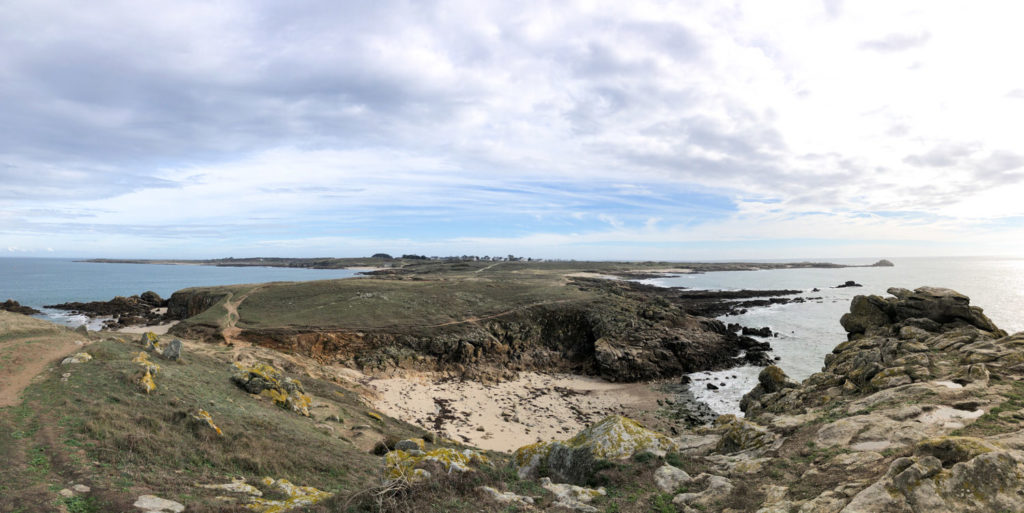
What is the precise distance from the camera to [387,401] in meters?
27.7

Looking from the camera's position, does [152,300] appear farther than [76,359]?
Yes

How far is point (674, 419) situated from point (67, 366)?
32.7 meters

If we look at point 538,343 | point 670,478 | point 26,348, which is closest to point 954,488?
point 670,478

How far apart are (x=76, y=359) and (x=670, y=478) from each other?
75.7 ft

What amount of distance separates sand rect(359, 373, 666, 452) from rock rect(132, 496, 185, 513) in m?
16.2

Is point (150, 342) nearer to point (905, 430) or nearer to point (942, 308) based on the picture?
point (905, 430)

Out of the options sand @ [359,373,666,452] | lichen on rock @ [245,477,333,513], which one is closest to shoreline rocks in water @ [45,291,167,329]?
sand @ [359,373,666,452]

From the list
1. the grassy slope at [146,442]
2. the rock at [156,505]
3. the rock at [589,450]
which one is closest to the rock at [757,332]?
the rock at [589,450]

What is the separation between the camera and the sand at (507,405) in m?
25.0

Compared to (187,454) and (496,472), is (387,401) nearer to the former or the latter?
(187,454)

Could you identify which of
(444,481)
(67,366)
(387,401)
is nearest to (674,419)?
(387,401)

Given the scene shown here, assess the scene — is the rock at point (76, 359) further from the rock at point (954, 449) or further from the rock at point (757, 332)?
the rock at point (757, 332)

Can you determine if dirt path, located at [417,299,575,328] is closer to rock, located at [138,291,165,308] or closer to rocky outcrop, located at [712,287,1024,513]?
rocky outcrop, located at [712,287,1024,513]

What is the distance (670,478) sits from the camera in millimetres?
10242
